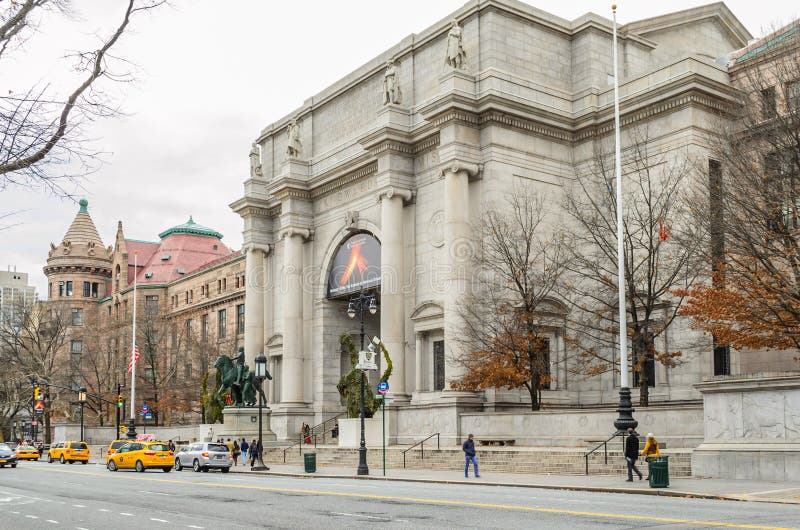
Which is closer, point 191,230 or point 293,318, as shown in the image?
point 293,318

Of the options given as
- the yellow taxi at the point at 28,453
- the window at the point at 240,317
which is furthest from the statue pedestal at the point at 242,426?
the window at the point at 240,317

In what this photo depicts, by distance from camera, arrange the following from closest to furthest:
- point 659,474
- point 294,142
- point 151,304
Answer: point 659,474
point 294,142
point 151,304

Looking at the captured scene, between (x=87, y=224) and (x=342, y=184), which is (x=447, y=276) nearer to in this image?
(x=342, y=184)

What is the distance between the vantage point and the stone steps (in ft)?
103

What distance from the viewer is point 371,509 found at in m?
20.4

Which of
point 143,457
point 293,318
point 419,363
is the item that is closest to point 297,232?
point 293,318

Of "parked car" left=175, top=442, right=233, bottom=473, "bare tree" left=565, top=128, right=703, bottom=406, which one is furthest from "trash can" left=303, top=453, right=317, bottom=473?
"bare tree" left=565, top=128, right=703, bottom=406

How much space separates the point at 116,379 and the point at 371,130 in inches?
1836

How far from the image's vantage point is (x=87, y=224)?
5295 inches

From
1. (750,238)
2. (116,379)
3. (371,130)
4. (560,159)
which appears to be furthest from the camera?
(116,379)

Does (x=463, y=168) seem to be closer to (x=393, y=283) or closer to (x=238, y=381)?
(x=393, y=283)

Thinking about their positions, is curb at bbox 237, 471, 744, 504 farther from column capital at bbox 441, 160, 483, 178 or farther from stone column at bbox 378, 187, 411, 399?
column capital at bbox 441, 160, 483, 178

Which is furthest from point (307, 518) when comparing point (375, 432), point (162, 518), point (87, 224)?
point (87, 224)

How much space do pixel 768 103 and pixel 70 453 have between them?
161 feet
